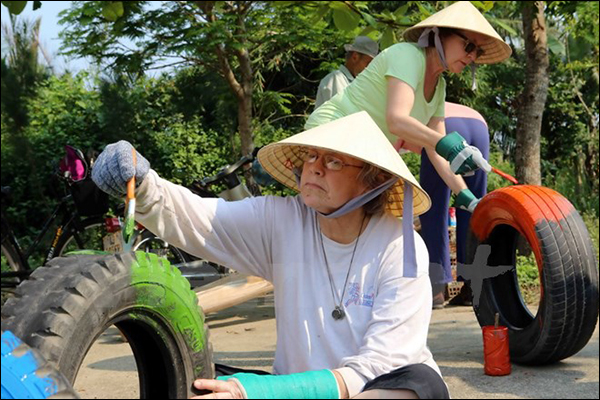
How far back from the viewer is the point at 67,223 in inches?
236

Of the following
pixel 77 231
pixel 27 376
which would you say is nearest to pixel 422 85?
pixel 27 376

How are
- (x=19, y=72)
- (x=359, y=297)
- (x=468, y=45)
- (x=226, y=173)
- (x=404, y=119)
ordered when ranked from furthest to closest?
1. (x=19, y=72)
2. (x=226, y=173)
3. (x=468, y=45)
4. (x=404, y=119)
5. (x=359, y=297)

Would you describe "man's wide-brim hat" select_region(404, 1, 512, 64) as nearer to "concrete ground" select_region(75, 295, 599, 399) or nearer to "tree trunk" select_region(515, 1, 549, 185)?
"concrete ground" select_region(75, 295, 599, 399)

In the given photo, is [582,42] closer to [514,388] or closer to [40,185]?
[40,185]

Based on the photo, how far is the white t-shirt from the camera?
203 cm

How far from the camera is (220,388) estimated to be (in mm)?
1882

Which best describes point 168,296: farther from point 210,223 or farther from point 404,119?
point 404,119

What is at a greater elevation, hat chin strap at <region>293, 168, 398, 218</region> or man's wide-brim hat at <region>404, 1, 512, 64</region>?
man's wide-brim hat at <region>404, 1, 512, 64</region>

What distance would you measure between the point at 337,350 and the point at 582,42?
12.0 meters

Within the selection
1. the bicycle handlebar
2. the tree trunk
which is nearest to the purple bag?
the bicycle handlebar

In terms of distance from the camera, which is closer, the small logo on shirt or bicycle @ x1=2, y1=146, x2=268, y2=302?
the small logo on shirt

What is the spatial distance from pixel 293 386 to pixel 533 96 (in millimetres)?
5904

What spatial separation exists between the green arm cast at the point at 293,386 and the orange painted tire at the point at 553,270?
2.08m

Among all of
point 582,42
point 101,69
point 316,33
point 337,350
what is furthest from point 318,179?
point 582,42
